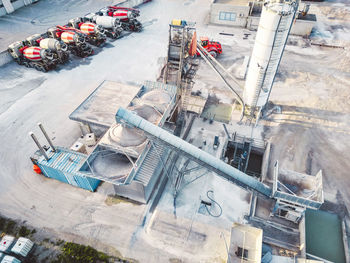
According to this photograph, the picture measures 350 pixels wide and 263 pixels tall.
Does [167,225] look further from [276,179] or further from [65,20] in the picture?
[65,20]

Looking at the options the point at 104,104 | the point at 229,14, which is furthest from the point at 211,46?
the point at 104,104

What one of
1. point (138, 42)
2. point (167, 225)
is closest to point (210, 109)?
point (167, 225)

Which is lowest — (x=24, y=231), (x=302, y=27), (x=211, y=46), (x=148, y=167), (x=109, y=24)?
(x=24, y=231)

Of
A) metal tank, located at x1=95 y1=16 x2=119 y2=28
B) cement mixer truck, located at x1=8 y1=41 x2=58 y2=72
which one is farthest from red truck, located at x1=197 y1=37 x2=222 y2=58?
cement mixer truck, located at x1=8 y1=41 x2=58 y2=72

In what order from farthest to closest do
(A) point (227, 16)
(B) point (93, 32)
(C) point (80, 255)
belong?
1. (A) point (227, 16)
2. (B) point (93, 32)
3. (C) point (80, 255)

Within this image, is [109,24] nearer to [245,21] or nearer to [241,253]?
[245,21]

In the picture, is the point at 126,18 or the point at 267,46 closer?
the point at 267,46

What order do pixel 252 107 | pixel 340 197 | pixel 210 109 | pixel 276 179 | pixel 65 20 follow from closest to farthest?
pixel 276 179 < pixel 340 197 < pixel 252 107 < pixel 210 109 < pixel 65 20
